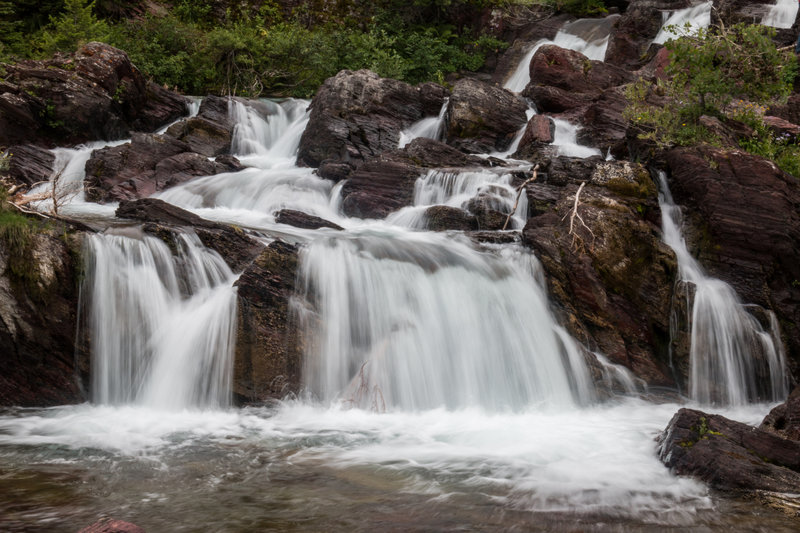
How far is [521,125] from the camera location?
1684 cm

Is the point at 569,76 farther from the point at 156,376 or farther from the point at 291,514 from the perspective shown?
the point at 291,514

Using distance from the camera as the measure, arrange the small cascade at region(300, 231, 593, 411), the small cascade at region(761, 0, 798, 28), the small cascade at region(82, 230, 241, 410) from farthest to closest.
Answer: the small cascade at region(761, 0, 798, 28) < the small cascade at region(300, 231, 593, 411) < the small cascade at region(82, 230, 241, 410)

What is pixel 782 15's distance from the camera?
19.2 meters

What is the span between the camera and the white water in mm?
23047

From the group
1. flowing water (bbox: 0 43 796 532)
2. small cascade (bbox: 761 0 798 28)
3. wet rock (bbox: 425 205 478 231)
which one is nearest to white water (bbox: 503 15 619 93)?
small cascade (bbox: 761 0 798 28)

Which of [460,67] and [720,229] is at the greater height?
[460,67]

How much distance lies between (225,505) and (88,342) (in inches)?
144

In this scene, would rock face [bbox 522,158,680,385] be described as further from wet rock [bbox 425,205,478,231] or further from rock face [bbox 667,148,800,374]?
wet rock [bbox 425,205,478,231]

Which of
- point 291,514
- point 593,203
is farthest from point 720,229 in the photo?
point 291,514

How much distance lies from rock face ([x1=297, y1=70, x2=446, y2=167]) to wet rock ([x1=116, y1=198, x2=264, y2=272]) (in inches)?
253

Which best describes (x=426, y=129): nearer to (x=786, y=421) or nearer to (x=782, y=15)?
(x=786, y=421)

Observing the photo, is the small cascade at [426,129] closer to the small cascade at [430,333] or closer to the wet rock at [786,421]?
the small cascade at [430,333]

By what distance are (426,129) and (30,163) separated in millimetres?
9833

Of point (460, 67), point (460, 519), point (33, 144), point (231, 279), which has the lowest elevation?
point (460, 519)
